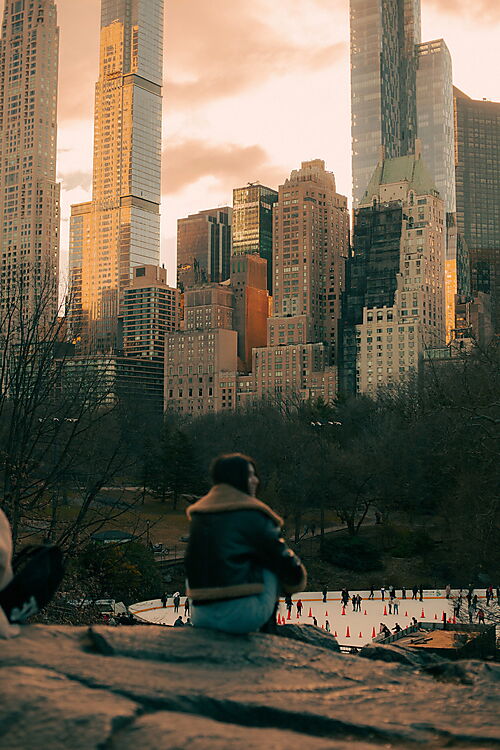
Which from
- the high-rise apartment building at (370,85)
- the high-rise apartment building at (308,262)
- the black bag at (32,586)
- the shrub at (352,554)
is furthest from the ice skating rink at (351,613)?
the high-rise apartment building at (370,85)

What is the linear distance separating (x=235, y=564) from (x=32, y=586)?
116 cm

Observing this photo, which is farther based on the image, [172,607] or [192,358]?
[192,358]

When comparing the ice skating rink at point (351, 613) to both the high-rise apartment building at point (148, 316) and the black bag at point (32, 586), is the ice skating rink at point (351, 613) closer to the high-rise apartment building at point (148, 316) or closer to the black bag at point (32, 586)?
the black bag at point (32, 586)

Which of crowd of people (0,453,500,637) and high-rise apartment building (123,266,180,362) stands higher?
high-rise apartment building (123,266,180,362)

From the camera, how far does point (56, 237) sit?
190 metres

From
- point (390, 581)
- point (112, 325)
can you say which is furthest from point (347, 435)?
point (112, 325)

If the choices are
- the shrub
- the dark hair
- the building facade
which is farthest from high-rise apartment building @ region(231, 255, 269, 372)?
the dark hair

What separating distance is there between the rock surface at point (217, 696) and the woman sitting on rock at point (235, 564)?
141 millimetres

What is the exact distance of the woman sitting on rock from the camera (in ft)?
15.3

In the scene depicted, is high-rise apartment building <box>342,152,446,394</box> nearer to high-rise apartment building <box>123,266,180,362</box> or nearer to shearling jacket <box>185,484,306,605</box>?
high-rise apartment building <box>123,266,180,362</box>

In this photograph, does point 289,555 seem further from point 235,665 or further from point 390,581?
point 390,581

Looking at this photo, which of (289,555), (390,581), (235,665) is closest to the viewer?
(235,665)

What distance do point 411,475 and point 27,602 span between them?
159 feet

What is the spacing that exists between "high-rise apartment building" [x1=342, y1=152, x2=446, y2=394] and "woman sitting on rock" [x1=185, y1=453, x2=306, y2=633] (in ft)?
424
